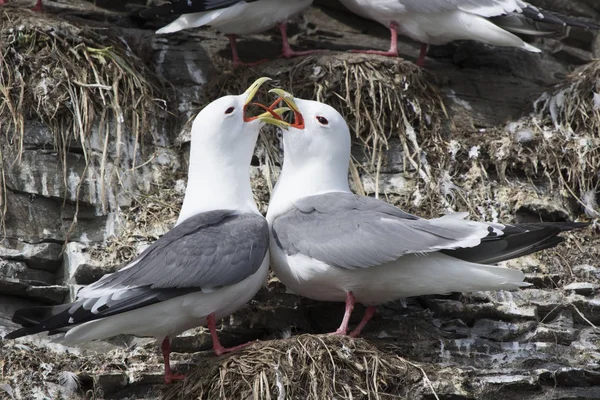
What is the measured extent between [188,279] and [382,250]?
41.0 inches

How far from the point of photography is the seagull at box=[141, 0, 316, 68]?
7.73 metres

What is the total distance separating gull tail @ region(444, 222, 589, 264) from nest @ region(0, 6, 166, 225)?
8.01 feet

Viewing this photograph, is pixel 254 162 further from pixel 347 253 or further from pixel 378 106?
pixel 347 253

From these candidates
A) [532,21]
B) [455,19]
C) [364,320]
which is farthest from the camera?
[532,21]

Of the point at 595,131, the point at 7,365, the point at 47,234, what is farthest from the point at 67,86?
the point at 595,131

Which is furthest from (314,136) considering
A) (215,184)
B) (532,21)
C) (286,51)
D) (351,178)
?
(532,21)

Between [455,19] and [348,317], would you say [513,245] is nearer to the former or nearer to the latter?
[348,317]

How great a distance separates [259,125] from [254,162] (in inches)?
36.9

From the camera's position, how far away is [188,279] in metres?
5.77

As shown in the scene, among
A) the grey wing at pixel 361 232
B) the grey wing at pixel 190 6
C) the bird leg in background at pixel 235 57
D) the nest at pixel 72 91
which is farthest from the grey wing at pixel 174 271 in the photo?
the bird leg in background at pixel 235 57

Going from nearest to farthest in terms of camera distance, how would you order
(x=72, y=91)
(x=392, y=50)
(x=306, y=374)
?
(x=306, y=374), (x=72, y=91), (x=392, y=50)

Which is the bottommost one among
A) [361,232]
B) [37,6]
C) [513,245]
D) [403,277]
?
[403,277]

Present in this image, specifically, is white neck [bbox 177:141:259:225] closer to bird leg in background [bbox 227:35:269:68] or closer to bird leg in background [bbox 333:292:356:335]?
bird leg in background [bbox 333:292:356:335]

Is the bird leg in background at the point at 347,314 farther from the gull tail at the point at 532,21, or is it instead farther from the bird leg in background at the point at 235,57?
the gull tail at the point at 532,21
